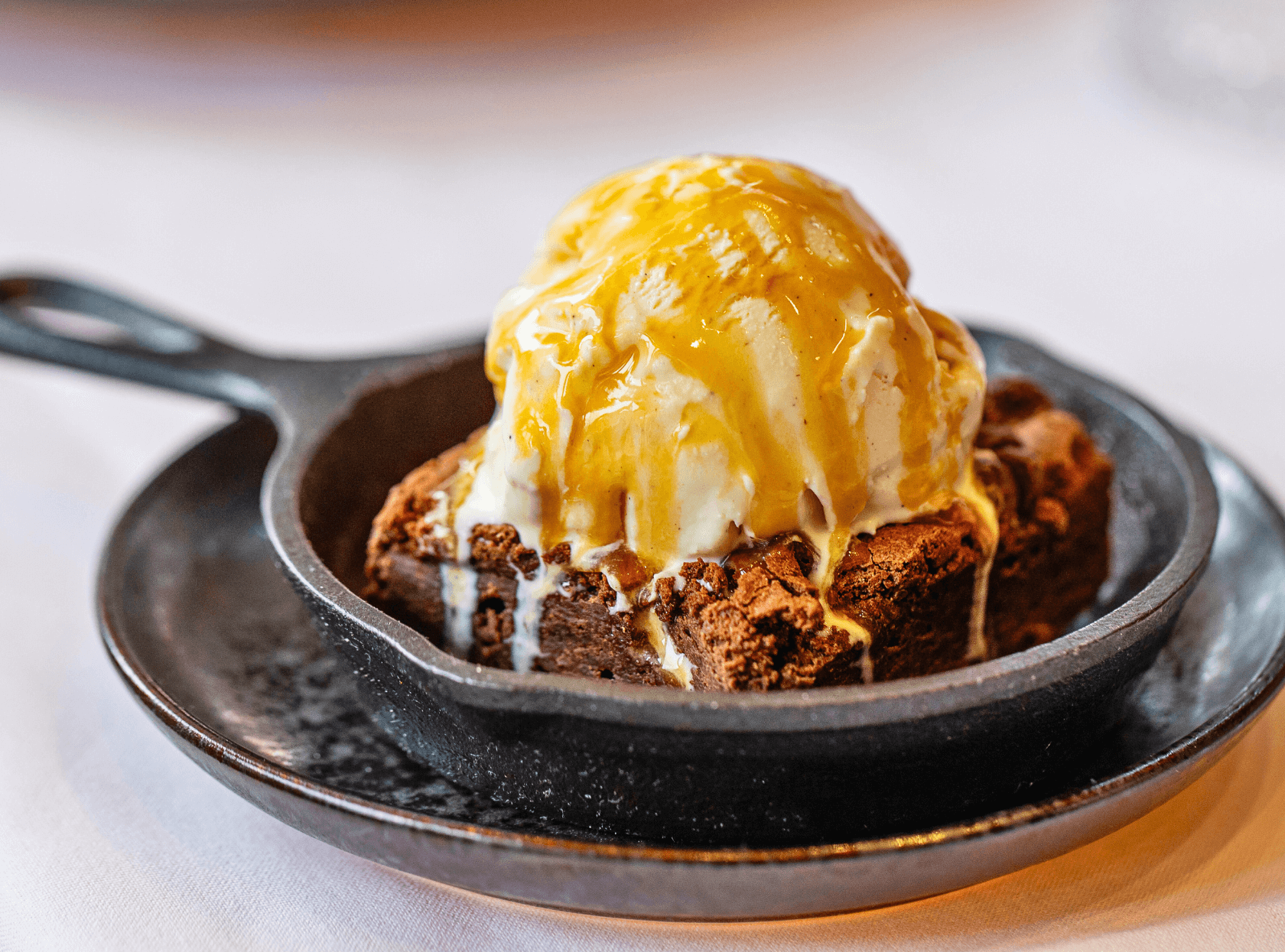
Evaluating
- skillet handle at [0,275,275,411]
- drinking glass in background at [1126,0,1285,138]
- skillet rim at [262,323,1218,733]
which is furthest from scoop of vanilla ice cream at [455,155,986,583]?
drinking glass in background at [1126,0,1285,138]

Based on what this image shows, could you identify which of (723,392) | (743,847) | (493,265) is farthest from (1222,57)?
(743,847)

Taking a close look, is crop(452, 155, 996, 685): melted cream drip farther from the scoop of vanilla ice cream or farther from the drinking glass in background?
the drinking glass in background

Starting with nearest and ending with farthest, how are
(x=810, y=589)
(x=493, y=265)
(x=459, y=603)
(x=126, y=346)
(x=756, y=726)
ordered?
(x=756, y=726)
(x=810, y=589)
(x=459, y=603)
(x=126, y=346)
(x=493, y=265)

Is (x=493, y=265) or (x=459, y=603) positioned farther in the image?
(x=493, y=265)

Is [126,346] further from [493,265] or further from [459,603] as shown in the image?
[493,265]

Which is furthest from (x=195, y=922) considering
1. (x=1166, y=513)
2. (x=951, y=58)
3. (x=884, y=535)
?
(x=951, y=58)

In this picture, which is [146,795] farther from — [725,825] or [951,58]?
[951,58]

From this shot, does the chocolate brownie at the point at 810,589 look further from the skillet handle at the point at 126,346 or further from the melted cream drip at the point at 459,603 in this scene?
the skillet handle at the point at 126,346
